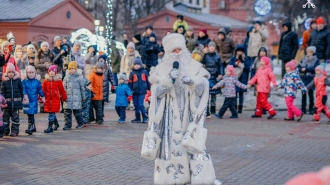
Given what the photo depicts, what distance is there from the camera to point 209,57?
604 inches

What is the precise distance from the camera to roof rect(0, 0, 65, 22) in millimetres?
31391

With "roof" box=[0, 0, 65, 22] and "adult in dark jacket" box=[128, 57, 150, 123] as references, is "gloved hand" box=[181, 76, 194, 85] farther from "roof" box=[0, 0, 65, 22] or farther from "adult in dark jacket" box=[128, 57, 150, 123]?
"roof" box=[0, 0, 65, 22]

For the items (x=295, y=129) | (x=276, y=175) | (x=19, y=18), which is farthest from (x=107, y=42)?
(x=276, y=175)

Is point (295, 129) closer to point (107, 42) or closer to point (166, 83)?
point (166, 83)

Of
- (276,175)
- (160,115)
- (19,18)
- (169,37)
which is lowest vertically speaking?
(276,175)

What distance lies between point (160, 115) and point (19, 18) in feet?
86.7

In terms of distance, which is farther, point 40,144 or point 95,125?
point 95,125

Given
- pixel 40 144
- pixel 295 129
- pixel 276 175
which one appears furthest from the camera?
pixel 295 129

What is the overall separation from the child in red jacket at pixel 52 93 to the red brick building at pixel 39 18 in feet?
57.6

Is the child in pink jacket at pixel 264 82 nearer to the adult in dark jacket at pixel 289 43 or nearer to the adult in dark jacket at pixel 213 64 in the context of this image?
the adult in dark jacket at pixel 213 64

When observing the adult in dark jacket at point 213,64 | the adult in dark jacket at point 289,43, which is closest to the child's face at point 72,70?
the adult in dark jacket at point 213,64

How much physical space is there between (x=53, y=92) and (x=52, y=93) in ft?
0.10

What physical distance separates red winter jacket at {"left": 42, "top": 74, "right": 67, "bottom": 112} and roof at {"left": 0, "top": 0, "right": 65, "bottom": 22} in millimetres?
19971

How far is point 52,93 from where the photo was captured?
1209 centimetres
